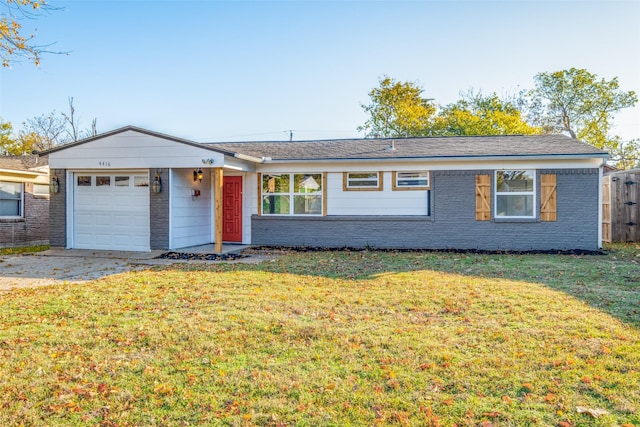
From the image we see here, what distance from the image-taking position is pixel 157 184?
1209cm

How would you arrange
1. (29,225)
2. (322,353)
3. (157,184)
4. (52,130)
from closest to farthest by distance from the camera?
(322,353)
(157,184)
(29,225)
(52,130)

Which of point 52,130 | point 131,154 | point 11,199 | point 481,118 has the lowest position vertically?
point 11,199

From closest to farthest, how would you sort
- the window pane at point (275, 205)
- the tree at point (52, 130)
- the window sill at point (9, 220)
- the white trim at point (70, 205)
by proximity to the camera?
the white trim at point (70, 205) → the window pane at point (275, 205) → the window sill at point (9, 220) → the tree at point (52, 130)

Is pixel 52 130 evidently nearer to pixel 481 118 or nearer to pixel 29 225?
pixel 29 225

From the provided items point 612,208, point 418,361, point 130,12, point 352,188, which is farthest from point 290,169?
point 612,208

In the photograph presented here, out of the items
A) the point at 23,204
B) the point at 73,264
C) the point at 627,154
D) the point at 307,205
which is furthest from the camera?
the point at 627,154

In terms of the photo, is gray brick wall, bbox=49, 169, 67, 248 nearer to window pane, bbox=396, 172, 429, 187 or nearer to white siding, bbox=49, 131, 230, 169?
white siding, bbox=49, 131, 230, 169

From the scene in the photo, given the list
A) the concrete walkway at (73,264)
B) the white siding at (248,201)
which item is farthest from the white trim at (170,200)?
the white siding at (248,201)

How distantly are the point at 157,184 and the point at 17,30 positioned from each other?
575 centimetres

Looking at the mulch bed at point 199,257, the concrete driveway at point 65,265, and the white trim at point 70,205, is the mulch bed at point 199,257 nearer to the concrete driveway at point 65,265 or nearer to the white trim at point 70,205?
the concrete driveway at point 65,265

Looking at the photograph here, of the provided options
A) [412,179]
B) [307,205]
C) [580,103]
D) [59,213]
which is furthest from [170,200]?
[580,103]

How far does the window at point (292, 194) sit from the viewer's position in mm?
13727

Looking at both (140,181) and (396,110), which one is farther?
(396,110)

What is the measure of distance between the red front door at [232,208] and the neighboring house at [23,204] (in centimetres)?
746
